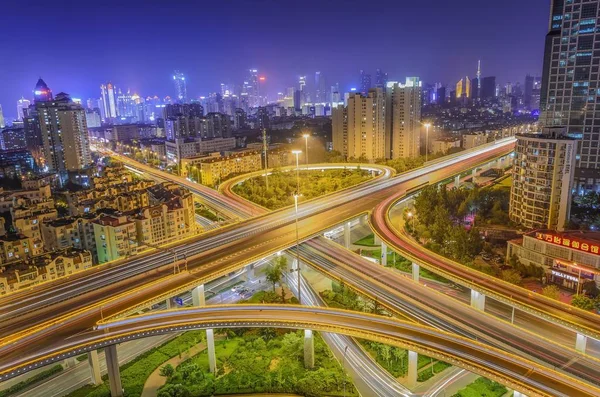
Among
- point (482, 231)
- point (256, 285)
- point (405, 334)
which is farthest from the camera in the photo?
point (482, 231)

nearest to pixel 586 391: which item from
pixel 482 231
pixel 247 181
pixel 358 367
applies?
pixel 358 367

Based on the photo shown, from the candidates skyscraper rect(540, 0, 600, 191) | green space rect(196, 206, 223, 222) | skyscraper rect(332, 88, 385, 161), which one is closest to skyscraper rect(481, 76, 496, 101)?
skyscraper rect(332, 88, 385, 161)

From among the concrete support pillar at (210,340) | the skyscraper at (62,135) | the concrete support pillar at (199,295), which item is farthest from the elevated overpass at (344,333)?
the skyscraper at (62,135)

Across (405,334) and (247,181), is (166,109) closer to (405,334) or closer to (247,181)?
(247,181)

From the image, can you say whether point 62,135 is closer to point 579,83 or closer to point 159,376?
point 159,376

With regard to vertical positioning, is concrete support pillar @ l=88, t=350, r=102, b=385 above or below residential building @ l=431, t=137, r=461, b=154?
below

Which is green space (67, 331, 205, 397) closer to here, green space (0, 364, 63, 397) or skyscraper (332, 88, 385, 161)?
green space (0, 364, 63, 397)
